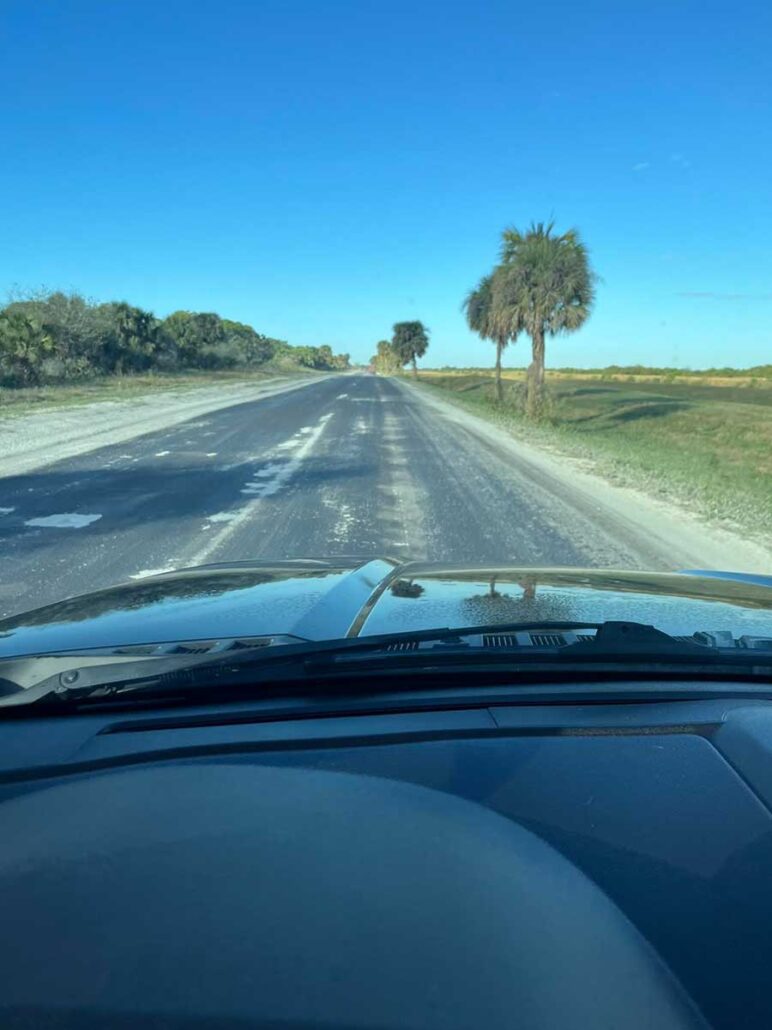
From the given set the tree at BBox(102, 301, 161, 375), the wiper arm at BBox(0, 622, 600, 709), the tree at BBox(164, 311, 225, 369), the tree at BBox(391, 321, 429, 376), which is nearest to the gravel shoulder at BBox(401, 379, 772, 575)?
the wiper arm at BBox(0, 622, 600, 709)

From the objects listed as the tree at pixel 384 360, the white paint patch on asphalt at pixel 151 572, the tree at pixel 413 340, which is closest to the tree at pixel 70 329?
the white paint patch on asphalt at pixel 151 572

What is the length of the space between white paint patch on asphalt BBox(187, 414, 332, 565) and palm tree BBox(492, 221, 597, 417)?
12.3 m

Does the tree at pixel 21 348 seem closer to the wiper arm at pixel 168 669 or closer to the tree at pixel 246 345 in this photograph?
the wiper arm at pixel 168 669

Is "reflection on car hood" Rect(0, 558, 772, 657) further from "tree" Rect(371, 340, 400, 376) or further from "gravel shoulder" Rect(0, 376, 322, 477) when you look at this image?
"tree" Rect(371, 340, 400, 376)

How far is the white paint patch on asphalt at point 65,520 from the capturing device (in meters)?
8.80

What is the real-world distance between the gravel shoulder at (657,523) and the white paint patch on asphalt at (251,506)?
4031 millimetres

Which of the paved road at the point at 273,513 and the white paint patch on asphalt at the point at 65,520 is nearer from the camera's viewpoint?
the paved road at the point at 273,513

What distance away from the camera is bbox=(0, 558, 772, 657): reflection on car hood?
114 inches

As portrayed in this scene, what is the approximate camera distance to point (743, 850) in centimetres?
155

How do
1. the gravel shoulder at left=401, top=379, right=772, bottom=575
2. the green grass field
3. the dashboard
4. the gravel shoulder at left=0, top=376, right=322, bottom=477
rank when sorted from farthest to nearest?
the gravel shoulder at left=0, top=376, right=322, bottom=477
the green grass field
the gravel shoulder at left=401, top=379, right=772, bottom=575
the dashboard

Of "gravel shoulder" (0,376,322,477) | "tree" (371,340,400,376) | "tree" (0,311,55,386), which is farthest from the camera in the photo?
"tree" (371,340,400,376)

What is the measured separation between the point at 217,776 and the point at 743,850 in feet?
3.50

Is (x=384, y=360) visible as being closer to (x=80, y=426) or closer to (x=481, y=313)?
(x=481, y=313)

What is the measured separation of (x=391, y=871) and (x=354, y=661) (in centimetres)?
93
